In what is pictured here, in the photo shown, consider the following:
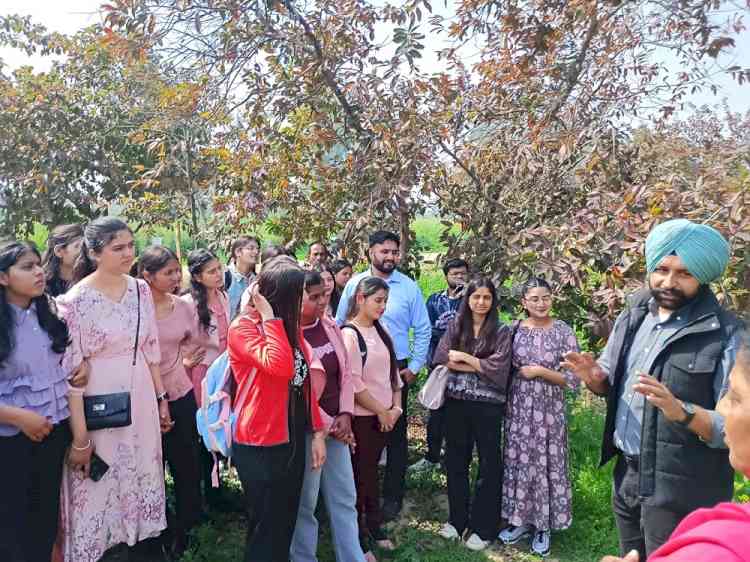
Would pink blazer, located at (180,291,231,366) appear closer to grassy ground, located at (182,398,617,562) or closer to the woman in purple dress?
grassy ground, located at (182,398,617,562)

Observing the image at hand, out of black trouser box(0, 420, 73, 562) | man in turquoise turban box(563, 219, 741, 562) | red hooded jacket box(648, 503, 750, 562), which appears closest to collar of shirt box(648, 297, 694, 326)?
man in turquoise turban box(563, 219, 741, 562)

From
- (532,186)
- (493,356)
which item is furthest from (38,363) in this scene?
(532,186)

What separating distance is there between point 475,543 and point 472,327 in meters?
1.31

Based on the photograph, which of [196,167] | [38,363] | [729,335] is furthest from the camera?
[196,167]

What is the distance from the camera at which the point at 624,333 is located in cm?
258

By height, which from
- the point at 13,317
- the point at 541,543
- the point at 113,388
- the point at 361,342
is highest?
the point at 13,317

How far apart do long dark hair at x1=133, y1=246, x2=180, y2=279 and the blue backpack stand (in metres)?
0.96

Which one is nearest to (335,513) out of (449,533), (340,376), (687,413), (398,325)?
(340,376)

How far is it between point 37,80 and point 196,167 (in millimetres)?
2345

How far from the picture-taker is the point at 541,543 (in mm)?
3768

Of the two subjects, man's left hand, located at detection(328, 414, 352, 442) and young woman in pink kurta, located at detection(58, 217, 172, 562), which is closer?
young woman in pink kurta, located at detection(58, 217, 172, 562)

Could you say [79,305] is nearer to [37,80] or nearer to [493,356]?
[493,356]

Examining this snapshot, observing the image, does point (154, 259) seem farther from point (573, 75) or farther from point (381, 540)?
point (573, 75)

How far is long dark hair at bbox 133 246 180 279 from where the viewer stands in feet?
11.8
